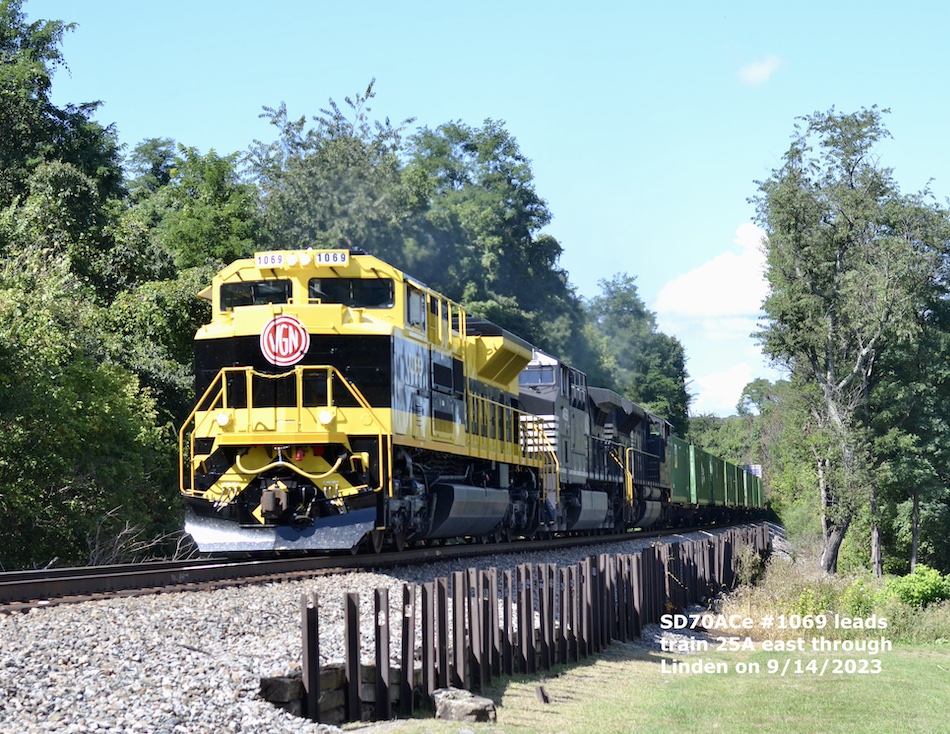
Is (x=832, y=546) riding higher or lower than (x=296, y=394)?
lower

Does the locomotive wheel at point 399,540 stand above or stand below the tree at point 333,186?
below

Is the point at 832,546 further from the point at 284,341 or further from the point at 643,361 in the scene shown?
the point at 643,361

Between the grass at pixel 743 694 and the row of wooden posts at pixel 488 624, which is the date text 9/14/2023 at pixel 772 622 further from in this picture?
the row of wooden posts at pixel 488 624

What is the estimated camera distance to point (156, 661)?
768 centimetres

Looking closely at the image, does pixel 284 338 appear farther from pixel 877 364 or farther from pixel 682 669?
pixel 877 364

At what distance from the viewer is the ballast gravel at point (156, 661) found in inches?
262

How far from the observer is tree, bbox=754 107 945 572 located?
40.2 metres

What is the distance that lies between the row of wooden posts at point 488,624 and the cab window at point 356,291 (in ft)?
14.7

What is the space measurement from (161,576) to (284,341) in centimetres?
385

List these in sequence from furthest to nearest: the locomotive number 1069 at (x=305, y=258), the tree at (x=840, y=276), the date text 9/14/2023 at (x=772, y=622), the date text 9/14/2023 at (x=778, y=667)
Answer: the tree at (x=840, y=276)
the date text 9/14/2023 at (x=772, y=622)
the locomotive number 1069 at (x=305, y=258)
the date text 9/14/2023 at (x=778, y=667)

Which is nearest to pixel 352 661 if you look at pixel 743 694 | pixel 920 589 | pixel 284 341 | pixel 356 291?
pixel 743 694

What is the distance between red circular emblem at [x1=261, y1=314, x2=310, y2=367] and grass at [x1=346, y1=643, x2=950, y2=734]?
5344 millimetres

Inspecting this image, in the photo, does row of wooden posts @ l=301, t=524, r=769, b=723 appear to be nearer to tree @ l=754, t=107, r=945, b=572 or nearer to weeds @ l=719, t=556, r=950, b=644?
weeds @ l=719, t=556, r=950, b=644

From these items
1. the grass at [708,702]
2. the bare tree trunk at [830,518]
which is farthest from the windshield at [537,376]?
the bare tree trunk at [830,518]
